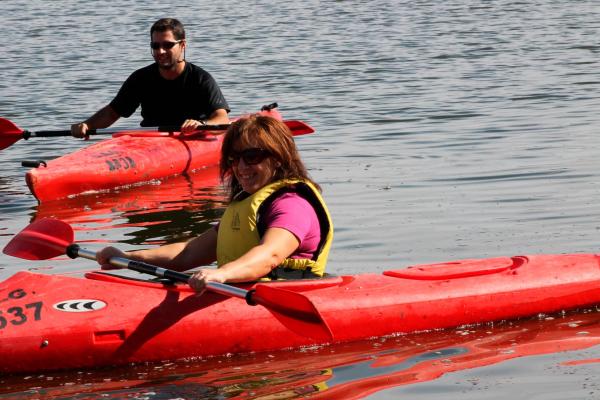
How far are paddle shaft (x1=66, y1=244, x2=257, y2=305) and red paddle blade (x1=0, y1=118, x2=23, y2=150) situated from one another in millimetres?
4924

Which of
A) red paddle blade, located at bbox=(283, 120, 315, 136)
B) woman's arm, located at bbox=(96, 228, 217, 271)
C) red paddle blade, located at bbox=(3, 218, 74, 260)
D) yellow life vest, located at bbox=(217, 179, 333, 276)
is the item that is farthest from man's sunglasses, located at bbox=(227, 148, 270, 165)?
red paddle blade, located at bbox=(283, 120, 315, 136)

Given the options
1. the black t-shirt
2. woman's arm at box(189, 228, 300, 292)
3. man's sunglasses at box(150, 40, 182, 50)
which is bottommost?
the black t-shirt

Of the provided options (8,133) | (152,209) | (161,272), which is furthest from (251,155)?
(8,133)

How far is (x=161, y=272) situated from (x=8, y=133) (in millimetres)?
5652

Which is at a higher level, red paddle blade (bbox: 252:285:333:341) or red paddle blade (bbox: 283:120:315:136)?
red paddle blade (bbox: 252:285:333:341)

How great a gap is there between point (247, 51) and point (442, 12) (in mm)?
5139

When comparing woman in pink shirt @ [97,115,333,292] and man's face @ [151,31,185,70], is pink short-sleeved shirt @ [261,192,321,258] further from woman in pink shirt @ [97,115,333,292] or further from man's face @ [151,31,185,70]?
man's face @ [151,31,185,70]

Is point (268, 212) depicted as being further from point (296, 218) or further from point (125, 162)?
point (125, 162)

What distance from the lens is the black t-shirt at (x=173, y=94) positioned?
9.84 meters

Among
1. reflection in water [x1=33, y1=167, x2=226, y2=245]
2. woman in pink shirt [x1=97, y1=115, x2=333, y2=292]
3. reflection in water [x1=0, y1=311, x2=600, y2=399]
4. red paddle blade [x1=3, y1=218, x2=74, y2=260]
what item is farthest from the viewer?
reflection in water [x1=33, y1=167, x2=226, y2=245]

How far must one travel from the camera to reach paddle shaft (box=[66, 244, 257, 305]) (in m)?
4.92

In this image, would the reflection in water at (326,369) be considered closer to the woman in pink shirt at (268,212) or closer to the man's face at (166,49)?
the woman in pink shirt at (268,212)

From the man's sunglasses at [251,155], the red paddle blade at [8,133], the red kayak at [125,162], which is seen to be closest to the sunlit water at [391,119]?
the red kayak at [125,162]

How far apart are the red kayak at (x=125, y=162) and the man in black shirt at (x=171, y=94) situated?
0.15m
